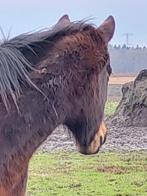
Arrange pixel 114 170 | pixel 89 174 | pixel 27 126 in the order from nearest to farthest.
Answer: pixel 27 126 → pixel 89 174 → pixel 114 170

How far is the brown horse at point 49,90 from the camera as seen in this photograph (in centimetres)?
418

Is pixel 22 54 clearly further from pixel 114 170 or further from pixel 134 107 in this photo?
pixel 134 107

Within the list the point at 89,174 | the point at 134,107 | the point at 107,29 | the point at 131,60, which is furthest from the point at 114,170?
the point at 131,60

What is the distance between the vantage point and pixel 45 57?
439cm

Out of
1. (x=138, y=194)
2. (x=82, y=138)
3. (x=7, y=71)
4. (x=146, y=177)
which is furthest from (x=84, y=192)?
(x=7, y=71)

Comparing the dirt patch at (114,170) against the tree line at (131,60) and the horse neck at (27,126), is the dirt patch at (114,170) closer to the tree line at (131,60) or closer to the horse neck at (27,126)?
the horse neck at (27,126)

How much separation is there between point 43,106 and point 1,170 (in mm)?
544

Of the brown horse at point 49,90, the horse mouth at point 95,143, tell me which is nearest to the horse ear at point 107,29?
the brown horse at point 49,90

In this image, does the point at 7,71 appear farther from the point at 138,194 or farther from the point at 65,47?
the point at 138,194

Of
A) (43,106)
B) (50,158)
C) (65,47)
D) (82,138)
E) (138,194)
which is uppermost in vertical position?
(65,47)

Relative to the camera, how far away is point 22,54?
4297 mm

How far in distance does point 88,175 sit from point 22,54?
6.25 metres

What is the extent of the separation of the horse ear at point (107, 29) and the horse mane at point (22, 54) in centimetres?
13

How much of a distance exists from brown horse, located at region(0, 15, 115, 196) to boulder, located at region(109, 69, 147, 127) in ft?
45.5
